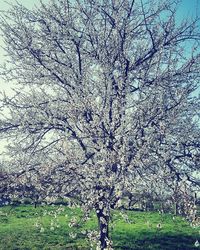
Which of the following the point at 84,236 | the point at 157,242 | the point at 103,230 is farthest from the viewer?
the point at 84,236

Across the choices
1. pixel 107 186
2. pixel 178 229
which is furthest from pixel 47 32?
pixel 178 229

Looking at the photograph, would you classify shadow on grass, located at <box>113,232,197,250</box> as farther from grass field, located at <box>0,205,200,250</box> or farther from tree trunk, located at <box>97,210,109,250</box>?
tree trunk, located at <box>97,210,109,250</box>

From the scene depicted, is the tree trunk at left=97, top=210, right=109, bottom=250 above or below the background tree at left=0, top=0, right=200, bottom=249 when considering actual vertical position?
below

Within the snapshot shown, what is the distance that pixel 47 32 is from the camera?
37.2 ft

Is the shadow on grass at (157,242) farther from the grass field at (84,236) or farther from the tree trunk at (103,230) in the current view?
the tree trunk at (103,230)

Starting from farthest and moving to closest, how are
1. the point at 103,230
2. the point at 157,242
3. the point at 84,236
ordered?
1. the point at 84,236
2. the point at 157,242
3. the point at 103,230

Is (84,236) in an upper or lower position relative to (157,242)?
upper

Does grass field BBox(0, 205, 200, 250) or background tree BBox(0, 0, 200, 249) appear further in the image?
grass field BBox(0, 205, 200, 250)

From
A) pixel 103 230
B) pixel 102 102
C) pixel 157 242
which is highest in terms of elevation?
pixel 102 102

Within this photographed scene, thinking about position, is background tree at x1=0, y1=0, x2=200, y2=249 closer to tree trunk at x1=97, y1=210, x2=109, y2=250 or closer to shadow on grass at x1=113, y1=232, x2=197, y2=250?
tree trunk at x1=97, y1=210, x2=109, y2=250

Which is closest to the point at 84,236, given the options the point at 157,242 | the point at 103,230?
the point at 157,242

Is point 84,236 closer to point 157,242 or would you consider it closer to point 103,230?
point 157,242

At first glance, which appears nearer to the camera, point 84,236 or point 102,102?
point 102,102

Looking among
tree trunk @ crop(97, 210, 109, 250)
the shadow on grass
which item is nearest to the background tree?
tree trunk @ crop(97, 210, 109, 250)
